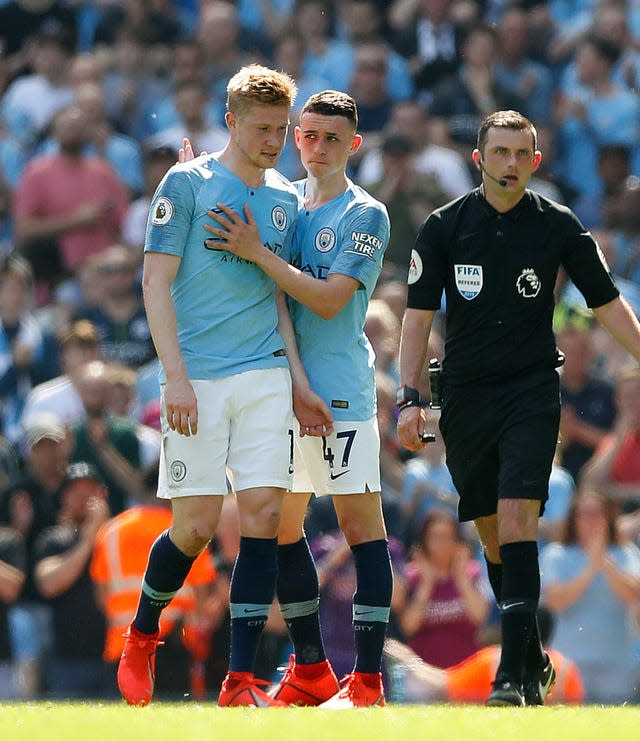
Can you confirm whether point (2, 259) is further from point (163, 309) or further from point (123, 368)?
point (163, 309)

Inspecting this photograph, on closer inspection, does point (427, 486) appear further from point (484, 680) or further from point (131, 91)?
point (131, 91)

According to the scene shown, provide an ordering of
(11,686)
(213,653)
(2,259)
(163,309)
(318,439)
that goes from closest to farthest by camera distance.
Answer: (163,309) < (318,439) < (213,653) < (11,686) < (2,259)

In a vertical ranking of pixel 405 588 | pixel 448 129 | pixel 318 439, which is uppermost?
pixel 448 129

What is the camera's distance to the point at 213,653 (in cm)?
1012

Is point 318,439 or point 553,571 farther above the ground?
point 318,439

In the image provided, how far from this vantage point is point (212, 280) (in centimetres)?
627

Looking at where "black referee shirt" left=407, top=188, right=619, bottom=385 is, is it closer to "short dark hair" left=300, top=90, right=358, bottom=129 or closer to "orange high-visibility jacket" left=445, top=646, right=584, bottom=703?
"short dark hair" left=300, top=90, right=358, bottom=129

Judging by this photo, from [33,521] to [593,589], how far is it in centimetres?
370

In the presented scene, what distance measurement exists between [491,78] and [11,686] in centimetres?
650

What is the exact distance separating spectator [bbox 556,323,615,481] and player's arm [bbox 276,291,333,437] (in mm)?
5212

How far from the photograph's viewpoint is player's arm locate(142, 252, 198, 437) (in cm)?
608

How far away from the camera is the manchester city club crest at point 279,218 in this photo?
251 inches

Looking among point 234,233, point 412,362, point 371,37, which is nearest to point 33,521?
point 412,362

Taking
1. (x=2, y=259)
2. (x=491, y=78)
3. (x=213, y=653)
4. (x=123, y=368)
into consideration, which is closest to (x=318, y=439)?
(x=213, y=653)
